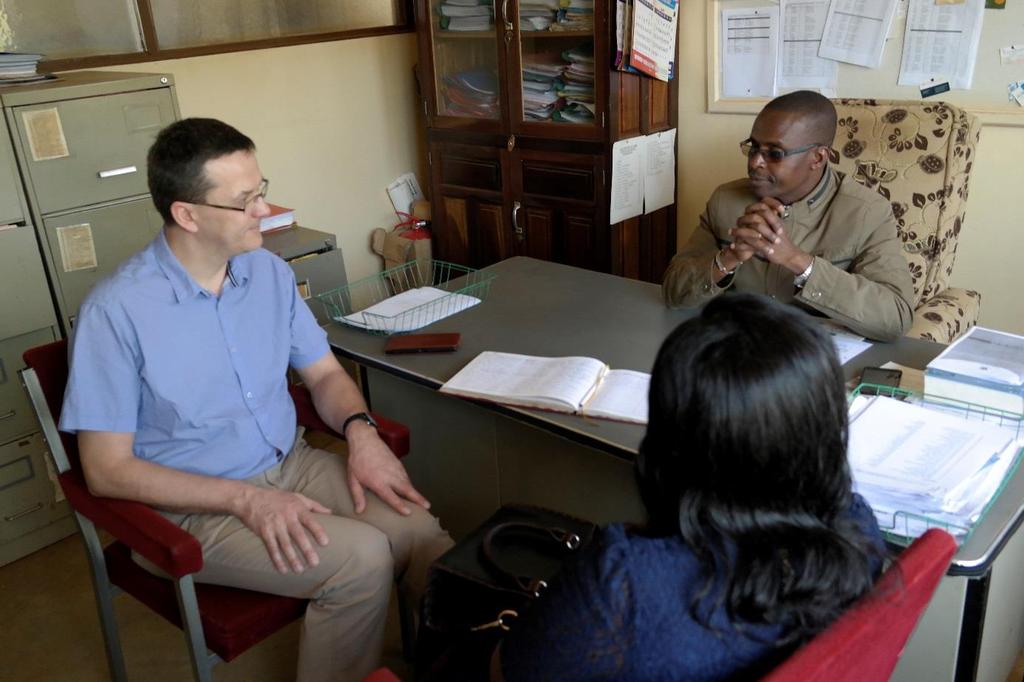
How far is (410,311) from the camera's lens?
2217 millimetres

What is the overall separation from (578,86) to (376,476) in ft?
6.38

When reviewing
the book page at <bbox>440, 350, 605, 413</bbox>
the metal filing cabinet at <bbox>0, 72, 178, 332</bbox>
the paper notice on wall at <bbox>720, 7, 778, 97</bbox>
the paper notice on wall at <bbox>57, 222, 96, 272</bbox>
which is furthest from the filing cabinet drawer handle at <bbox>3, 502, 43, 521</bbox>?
the paper notice on wall at <bbox>720, 7, 778, 97</bbox>

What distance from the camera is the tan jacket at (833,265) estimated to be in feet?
6.34

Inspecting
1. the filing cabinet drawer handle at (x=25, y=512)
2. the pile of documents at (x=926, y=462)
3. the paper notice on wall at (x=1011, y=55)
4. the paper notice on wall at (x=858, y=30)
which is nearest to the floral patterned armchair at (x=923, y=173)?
the paper notice on wall at (x=1011, y=55)

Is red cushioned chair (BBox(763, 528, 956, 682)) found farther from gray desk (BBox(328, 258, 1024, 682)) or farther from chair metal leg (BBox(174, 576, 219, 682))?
chair metal leg (BBox(174, 576, 219, 682))

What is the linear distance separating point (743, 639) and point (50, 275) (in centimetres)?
228

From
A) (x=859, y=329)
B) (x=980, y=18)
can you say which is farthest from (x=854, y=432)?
(x=980, y=18)

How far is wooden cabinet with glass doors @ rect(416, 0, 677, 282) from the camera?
3.24m

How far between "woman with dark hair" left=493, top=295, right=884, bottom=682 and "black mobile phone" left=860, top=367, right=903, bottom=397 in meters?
0.76

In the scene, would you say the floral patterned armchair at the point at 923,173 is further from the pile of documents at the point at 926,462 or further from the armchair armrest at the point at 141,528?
the armchair armrest at the point at 141,528

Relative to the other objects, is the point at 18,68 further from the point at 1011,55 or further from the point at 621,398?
the point at 1011,55

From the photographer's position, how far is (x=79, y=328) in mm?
1629

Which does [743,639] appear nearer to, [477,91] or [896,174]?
[896,174]

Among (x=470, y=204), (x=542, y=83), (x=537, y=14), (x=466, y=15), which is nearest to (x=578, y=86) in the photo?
(x=542, y=83)
